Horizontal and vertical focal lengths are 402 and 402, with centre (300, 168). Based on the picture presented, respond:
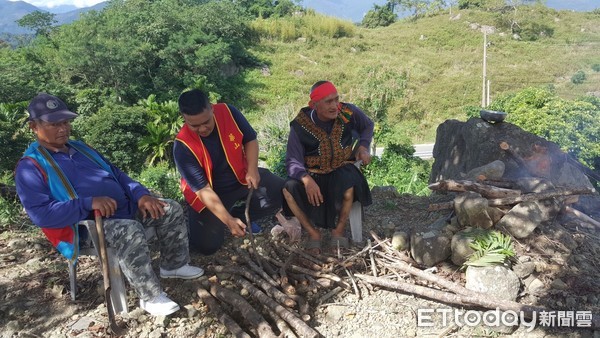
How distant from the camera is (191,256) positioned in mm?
3467

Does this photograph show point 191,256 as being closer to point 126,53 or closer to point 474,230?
point 474,230

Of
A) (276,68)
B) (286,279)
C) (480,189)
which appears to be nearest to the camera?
(286,279)

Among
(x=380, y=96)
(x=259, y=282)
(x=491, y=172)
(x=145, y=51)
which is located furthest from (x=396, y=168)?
(x=145, y=51)

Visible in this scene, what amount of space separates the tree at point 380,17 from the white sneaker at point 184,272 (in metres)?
54.1

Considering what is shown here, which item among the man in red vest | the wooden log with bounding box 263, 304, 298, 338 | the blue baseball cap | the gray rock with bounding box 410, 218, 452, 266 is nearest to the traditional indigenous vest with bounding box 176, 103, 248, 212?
the man in red vest

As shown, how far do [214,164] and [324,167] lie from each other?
0.91 meters

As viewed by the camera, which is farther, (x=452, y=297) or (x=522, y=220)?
(x=522, y=220)

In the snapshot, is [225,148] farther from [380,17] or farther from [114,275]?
[380,17]

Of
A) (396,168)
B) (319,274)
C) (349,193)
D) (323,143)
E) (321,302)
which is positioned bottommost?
(396,168)

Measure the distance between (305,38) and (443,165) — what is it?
3603 centimetres

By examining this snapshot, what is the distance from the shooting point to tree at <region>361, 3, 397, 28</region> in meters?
52.5

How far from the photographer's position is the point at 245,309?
2582 mm

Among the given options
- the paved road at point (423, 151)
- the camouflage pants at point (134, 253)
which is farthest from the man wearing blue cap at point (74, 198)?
the paved road at point (423, 151)

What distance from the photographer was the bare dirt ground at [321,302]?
258 cm
